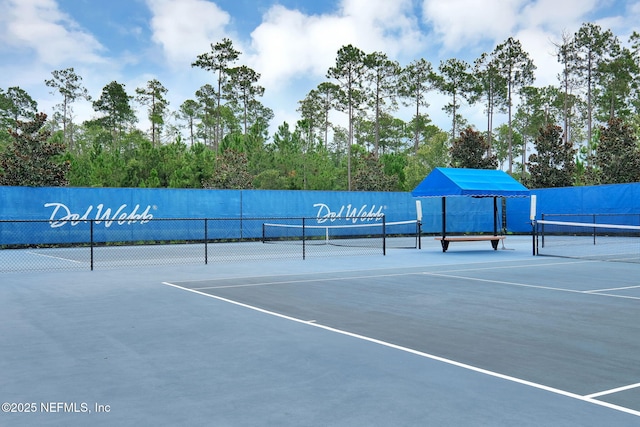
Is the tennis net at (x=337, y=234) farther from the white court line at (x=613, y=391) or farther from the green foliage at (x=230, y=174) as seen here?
the white court line at (x=613, y=391)

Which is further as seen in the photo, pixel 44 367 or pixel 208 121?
pixel 208 121

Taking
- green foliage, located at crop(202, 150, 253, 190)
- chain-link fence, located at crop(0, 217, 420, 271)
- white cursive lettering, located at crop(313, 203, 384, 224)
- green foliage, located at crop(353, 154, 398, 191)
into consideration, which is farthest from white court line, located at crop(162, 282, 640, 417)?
green foliage, located at crop(353, 154, 398, 191)

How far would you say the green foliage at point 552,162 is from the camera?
45.3 m

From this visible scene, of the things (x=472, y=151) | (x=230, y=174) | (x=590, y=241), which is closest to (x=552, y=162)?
(x=472, y=151)

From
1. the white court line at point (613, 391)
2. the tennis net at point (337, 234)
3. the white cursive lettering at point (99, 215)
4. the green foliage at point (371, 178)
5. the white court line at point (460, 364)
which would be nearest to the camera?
the white court line at point (460, 364)

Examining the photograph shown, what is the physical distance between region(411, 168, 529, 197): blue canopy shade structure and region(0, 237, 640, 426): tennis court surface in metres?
9.81

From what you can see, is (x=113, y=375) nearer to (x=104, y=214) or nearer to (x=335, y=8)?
(x=104, y=214)

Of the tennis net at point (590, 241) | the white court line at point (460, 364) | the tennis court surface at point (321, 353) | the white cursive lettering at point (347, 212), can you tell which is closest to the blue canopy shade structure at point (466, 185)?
the tennis net at point (590, 241)

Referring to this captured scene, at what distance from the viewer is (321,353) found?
6.37m

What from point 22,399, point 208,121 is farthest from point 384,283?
point 208,121

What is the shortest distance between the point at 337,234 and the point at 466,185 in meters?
10.7

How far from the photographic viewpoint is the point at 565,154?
149ft

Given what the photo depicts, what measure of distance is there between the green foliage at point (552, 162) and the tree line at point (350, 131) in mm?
83

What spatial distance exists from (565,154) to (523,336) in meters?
42.2
